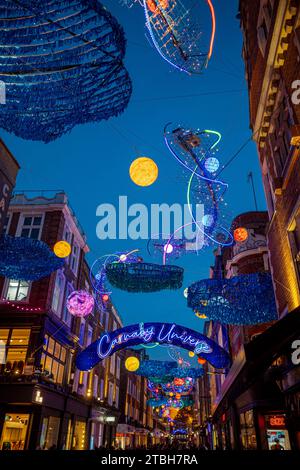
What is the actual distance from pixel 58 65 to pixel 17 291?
19.7 m

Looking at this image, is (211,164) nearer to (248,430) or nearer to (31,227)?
(248,430)

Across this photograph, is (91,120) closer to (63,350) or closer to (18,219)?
(18,219)

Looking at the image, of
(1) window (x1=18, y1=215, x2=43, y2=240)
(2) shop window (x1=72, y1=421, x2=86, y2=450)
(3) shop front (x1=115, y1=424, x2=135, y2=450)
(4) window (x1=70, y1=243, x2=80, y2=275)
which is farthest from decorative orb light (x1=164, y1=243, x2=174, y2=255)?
(3) shop front (x1=115, y1=424, x2=135, y2=450)

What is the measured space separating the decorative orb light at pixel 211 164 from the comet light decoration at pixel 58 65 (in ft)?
13.8

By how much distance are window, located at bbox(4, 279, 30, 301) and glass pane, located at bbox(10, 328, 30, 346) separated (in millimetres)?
1992

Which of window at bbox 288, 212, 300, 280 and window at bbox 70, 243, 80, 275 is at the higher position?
window at bbox 70, 243, 80, 275

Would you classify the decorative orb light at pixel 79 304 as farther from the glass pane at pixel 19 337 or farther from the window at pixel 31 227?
the window at pixel 31 227

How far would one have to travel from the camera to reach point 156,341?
21203mm

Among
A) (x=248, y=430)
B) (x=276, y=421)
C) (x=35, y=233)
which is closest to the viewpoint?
(x=276, y=421)

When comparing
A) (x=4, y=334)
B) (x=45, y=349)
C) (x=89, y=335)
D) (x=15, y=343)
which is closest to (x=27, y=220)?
(x=4, y=334)

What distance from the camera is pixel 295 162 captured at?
384 inches

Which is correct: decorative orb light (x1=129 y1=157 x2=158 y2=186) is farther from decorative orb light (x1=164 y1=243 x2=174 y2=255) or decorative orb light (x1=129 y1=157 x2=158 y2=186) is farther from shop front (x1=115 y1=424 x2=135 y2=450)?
shop front (x1=115 y1=424 x2=135 y2=450)

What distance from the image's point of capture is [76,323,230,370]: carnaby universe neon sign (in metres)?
20.3

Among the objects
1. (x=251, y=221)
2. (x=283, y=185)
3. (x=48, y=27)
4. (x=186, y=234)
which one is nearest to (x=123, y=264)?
(x=186, y=234)
